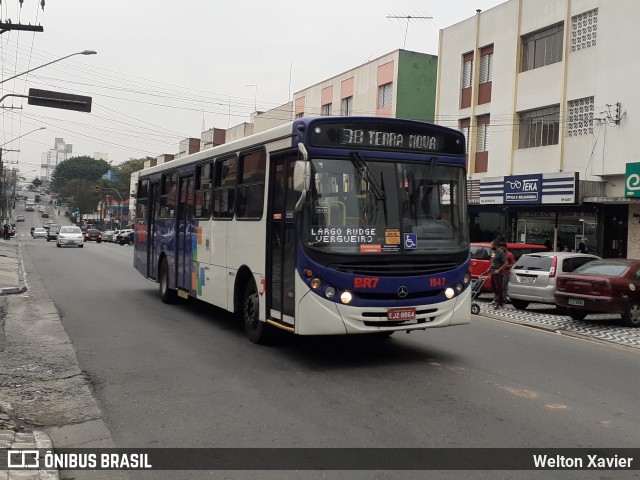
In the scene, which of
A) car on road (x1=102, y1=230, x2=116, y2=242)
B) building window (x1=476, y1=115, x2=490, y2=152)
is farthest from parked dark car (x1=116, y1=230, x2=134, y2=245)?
building window (x1=476, y1=115, x2=490, y2=152)

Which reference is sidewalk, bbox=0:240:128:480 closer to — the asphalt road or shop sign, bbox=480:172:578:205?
the asphalt road

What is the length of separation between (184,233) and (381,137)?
5.85 meters

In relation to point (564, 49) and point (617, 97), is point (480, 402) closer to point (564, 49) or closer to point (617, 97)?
point (617, 97)

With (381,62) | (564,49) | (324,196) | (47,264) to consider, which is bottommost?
(47,264)

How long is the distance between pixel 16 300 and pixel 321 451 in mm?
12030

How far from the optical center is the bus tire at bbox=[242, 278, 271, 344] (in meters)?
9.12

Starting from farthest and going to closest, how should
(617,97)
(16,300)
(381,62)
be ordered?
(381,62) < (617,97) < (16,300)

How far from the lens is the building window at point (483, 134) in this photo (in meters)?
28.0

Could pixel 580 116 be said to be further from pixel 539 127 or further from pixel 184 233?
pixel 184 233

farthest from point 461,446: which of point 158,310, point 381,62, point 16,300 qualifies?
point 381,62

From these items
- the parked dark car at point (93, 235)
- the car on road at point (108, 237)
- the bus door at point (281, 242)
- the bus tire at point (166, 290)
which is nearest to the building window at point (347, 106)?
the bus tire at point (166, 290)

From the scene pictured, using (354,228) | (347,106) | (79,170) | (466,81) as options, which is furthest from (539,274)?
(79,170)

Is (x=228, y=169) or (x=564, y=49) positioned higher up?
(x=564, y=49)

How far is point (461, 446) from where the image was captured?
514 centimetres
